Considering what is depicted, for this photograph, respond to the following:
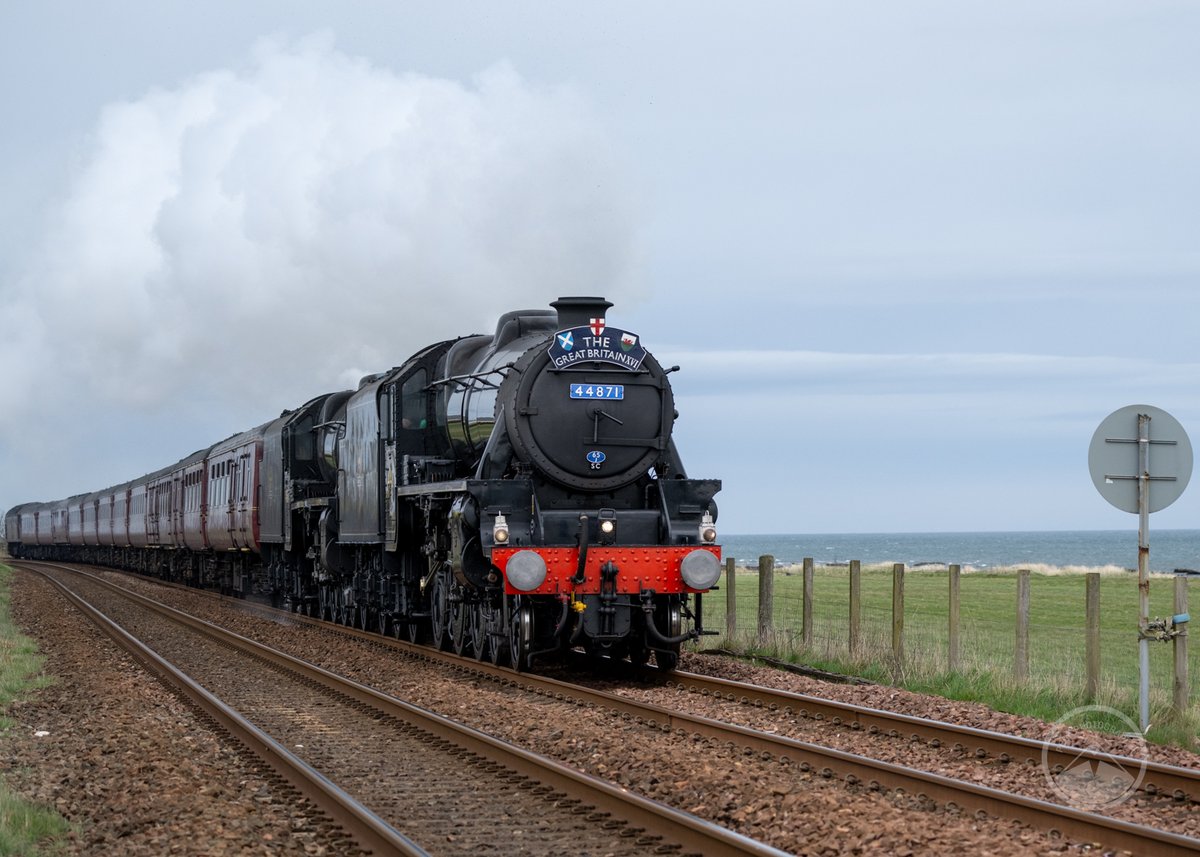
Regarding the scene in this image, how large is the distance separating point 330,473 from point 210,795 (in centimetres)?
1479

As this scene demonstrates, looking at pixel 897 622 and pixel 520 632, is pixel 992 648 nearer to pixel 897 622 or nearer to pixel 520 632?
pixel 897 622

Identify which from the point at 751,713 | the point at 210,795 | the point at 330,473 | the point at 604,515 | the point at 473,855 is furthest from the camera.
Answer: the point at 330,473

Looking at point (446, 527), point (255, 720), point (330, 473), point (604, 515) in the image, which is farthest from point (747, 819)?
point (330, 473)

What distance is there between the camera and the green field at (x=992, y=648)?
38.5ft

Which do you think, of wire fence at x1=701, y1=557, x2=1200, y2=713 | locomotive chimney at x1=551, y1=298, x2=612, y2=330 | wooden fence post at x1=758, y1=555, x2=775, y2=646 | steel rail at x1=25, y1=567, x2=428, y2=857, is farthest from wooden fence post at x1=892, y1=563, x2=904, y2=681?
steel rail at x1=25, y1=567, x2=428, y2=857

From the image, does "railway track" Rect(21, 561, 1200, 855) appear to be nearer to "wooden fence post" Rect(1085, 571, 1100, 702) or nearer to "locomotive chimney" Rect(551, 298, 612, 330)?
"wooden fence post" Rect(1085, 571, 1100, 702)

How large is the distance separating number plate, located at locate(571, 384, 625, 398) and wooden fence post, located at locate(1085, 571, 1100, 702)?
4812mm

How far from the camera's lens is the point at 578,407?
13539 mm

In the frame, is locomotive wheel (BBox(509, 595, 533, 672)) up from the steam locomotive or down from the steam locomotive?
down

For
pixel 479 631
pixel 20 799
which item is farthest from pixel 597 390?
pixel 20 799

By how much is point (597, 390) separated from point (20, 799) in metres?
7.26

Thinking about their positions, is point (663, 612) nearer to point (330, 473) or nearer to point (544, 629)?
point (544, 629)

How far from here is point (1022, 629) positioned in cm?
1275

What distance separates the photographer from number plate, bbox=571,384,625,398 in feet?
44.3
